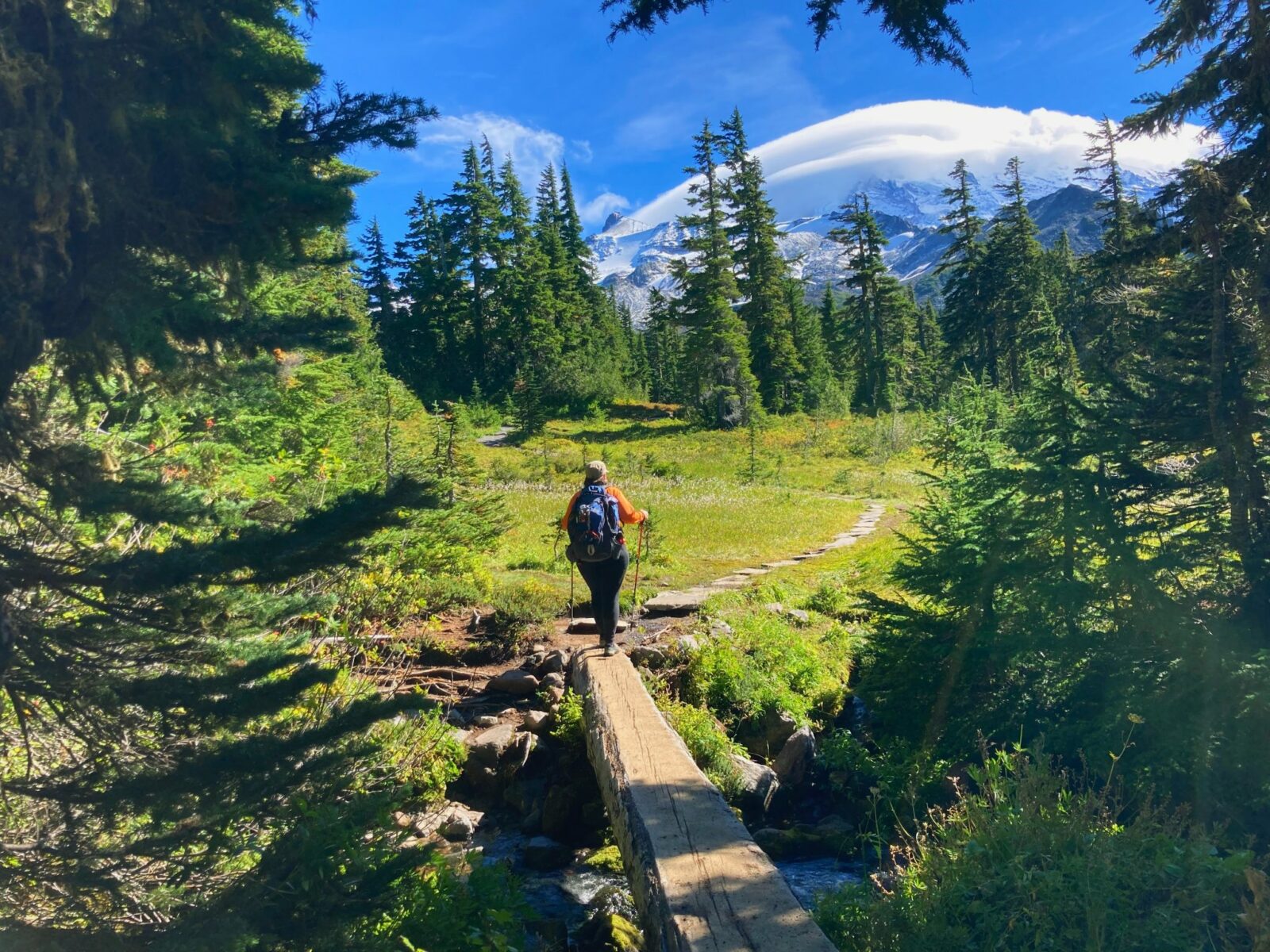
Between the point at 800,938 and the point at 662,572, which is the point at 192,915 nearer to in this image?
the point at 800,938

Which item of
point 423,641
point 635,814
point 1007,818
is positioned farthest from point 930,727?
point 423,641

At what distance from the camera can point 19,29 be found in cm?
293

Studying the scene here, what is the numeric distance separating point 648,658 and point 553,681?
1044mm

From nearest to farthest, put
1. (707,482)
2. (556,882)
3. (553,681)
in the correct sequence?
(556,882) < (553,681) < (707,482)

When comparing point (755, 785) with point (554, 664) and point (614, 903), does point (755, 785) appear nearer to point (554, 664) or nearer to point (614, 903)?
point (614, 903)

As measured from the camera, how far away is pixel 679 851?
180 inches

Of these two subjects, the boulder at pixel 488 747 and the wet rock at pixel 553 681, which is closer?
Result: the boulder at pixel 488 747

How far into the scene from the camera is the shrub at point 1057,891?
381 cm

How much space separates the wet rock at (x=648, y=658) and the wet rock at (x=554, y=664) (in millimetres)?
749

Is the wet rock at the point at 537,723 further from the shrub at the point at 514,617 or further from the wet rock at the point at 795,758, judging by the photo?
the wet rock at the point at 795,758

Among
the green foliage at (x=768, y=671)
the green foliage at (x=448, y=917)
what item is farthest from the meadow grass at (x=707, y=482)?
the green foliage at (x=448, y=917)

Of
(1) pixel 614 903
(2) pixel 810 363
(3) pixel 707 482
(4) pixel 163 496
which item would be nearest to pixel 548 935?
(1) pixel 614 903

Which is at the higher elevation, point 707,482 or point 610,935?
point 707,482

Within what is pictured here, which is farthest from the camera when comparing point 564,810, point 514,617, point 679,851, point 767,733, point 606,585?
point 514,617
